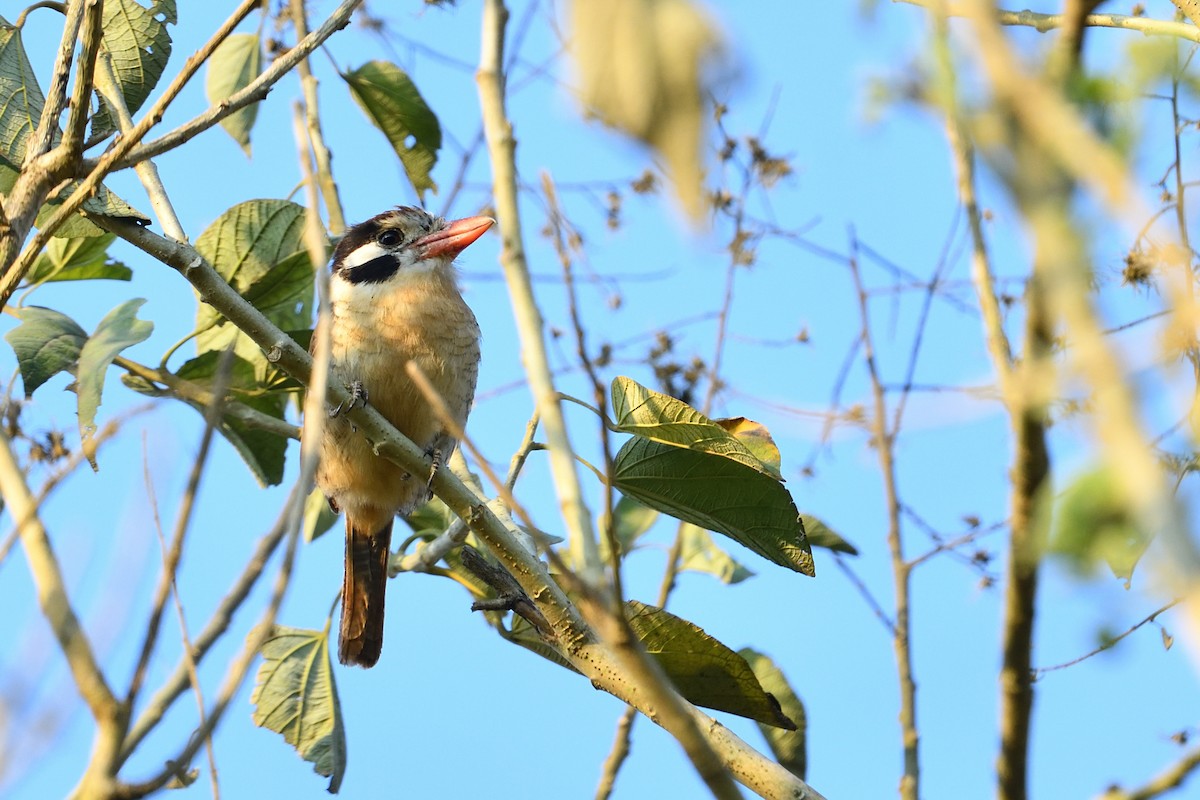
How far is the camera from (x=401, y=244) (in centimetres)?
428

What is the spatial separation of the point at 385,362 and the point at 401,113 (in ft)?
2.54

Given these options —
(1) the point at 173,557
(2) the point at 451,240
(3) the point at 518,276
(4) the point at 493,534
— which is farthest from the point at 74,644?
(2) the point at 451,240

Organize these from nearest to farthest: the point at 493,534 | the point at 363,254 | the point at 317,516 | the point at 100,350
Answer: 1. the point at 493,534
2. the point at 100,350
3. the point at 317,516
4. the point at 363,254

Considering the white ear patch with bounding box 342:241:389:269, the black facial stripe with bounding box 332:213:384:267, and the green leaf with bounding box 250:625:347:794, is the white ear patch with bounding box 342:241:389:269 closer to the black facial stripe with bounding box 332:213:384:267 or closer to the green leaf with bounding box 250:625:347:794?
the black facial stripe with bounding box 332:213:384:267

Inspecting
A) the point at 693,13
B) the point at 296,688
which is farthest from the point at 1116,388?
the point at 296,688

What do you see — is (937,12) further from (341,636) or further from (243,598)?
(341,636)

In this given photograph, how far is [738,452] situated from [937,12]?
152 centimetres

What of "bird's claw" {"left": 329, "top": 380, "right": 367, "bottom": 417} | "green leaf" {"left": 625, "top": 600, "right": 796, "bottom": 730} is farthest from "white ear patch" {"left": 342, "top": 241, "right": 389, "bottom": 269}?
"green leaf" {"left": 625, "top": 600, "right": 796, "bottom": 730}

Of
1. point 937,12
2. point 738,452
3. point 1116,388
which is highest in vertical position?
point 738,452

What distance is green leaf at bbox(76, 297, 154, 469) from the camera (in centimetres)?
275

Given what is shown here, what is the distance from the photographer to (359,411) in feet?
8.51

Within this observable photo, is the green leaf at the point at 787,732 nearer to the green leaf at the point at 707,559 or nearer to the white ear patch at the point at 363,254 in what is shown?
the green leaf at the point at 707,559

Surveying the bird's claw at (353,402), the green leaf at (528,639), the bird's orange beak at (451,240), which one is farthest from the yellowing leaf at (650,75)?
the bird's orange beak at (451,240)

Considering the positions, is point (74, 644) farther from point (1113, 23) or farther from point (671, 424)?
point (1113, 23)
